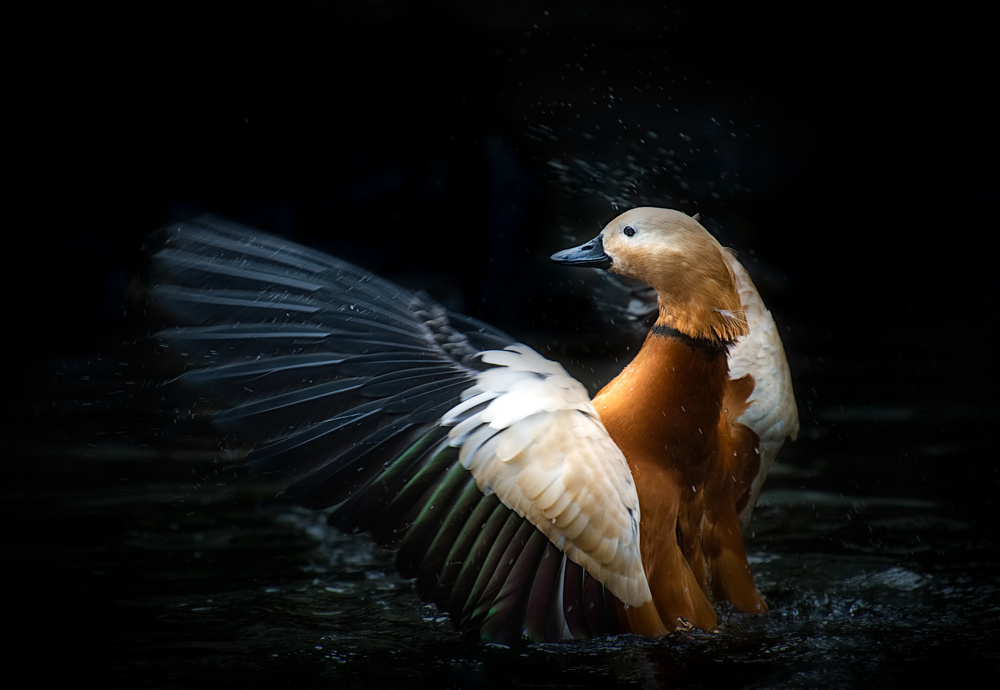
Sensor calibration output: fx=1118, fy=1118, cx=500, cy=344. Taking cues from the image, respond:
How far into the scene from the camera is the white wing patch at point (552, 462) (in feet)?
7.23

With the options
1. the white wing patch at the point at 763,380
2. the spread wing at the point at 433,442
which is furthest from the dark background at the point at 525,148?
the spread wing at the point at 433,442

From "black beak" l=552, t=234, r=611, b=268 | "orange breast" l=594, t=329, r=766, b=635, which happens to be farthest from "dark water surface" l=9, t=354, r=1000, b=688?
"black beak" l=552, t=234, r=611, b=268

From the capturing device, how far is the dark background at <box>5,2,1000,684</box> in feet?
20.0

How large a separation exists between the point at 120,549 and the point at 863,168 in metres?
5.23

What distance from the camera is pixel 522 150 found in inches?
256

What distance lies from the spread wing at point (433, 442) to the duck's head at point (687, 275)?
→ 1.32 feet

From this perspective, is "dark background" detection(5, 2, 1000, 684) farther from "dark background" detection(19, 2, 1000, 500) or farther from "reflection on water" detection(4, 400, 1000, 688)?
"reflection on water" detection(4, 400, 1000, 688)

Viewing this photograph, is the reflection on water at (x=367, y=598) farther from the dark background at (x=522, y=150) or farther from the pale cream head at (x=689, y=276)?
the dark background at (x=522, y=150)

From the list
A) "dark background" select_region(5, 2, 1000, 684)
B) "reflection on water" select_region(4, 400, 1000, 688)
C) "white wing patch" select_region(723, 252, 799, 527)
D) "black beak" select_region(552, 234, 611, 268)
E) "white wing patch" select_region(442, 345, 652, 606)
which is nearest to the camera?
"white wing patch" select_region(442, 345, 652, 606)

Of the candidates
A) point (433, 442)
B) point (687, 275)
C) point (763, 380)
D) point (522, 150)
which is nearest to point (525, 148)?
point (522, 150)

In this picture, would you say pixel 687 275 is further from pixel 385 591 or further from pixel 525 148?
pixel 525 148

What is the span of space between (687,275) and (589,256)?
32 cm

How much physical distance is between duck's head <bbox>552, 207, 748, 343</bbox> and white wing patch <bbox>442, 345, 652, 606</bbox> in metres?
0.41

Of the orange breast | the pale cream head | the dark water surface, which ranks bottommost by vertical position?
the dark water surface
